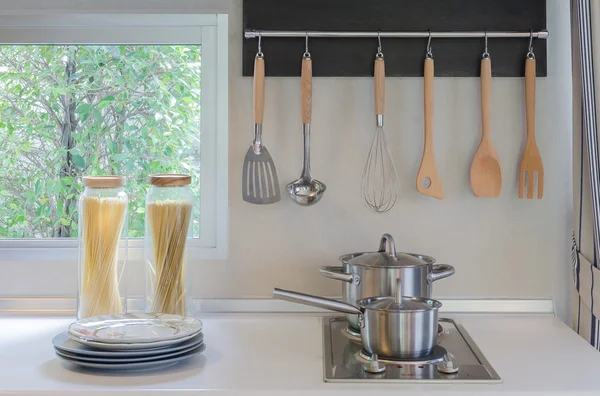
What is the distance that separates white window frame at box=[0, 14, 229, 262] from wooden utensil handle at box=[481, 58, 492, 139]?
65 centimetres

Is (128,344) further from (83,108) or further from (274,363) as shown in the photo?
(83,108)

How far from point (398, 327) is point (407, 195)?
52 cm

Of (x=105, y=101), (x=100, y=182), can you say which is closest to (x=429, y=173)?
(x=100, y=182)

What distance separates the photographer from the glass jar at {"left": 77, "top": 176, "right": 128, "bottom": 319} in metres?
1.47

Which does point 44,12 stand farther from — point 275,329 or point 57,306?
point 275,329

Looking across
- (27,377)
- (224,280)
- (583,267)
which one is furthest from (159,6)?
(583,267)

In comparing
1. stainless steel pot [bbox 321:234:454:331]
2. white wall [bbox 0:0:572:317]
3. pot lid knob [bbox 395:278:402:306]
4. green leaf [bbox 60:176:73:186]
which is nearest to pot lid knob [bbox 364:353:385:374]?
pot lid knob [bbox 395:278:402:306]

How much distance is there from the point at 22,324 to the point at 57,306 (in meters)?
0.14

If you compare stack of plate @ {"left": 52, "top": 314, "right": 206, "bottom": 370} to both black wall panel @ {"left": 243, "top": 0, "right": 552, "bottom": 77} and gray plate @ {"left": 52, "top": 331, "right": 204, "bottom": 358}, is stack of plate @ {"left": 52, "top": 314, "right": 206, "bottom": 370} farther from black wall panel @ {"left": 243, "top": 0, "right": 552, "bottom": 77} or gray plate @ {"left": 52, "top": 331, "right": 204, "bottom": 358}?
A: black wall panel @ {"left": 243, "top": 0, "right": 552, "bottom": 77}

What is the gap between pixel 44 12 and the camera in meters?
1.70

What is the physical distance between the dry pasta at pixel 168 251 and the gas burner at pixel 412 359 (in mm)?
434

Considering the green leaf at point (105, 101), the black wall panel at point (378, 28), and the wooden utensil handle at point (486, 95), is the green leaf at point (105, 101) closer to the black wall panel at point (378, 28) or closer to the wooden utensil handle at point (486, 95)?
the black wall panel at point (378, 28)

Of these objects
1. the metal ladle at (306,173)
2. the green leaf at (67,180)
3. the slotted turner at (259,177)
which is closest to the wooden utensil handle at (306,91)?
the metal ladle at (306,173)

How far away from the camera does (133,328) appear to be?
4.27ft
